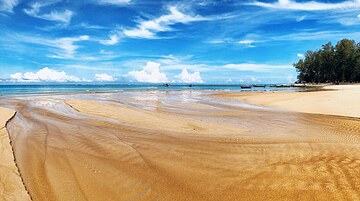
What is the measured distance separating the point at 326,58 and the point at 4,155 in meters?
125

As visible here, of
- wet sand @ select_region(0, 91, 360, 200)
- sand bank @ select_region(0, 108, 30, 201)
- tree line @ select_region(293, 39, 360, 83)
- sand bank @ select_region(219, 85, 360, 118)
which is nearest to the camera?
sand bank @ select_region(0, 108, 30, 201)

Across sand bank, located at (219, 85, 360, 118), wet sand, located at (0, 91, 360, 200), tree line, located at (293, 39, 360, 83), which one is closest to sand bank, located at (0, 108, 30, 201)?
wet sand, located at (0, 91, 360, 200)

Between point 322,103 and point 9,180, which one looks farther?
point 322,103

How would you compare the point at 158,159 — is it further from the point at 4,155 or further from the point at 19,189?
the point at 4,155

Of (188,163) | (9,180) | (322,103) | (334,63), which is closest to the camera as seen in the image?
(9,180)

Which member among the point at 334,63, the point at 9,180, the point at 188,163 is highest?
the point at 334,63

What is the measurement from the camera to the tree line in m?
97.4

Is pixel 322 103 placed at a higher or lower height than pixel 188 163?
higher

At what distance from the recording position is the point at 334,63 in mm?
103125

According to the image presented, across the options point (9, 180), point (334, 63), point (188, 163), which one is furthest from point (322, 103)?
point (334, 63)

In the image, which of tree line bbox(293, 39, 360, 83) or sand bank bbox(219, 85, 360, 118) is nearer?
sand bank bbox(219, 85, 360, 118)

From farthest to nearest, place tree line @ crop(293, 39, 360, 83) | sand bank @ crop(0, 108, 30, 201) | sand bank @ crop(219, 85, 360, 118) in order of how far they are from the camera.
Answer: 1. tree line @ crop(293, 39, 360, 83)
2. sand bank @ crop(219, 85, 360, 118)
3. sand bank @ crop(0, 108, 30, 201)

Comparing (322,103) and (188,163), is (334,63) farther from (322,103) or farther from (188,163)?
(188,163)

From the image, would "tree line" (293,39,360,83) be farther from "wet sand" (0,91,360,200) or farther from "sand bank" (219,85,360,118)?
"wet sand" (0,91,360,200)
